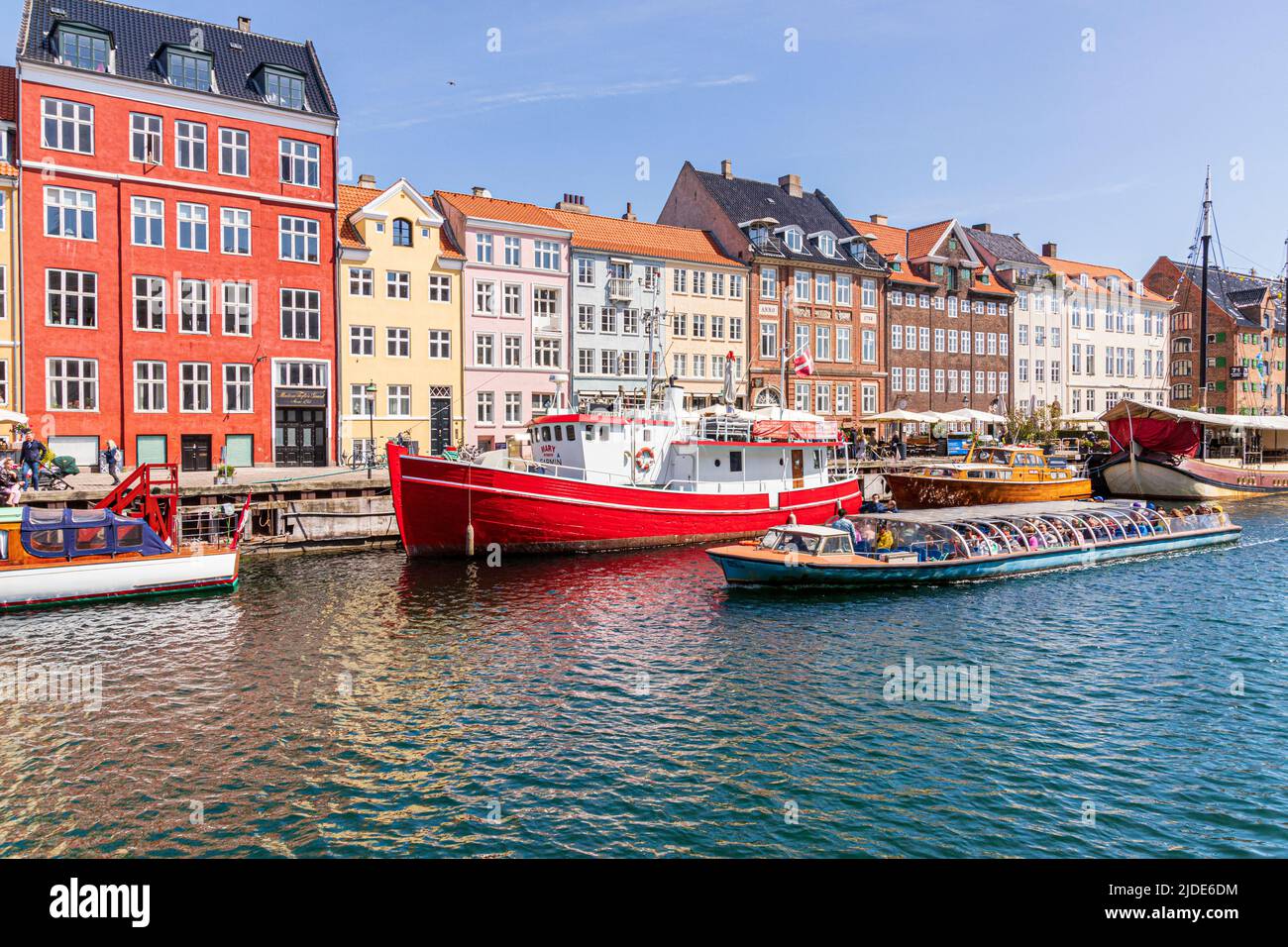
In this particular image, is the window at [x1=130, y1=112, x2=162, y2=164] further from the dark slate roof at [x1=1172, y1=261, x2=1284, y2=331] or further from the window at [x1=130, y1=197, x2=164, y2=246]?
the dark slate roof at [x1=1172, y1=261, x2=1284, y2=331]

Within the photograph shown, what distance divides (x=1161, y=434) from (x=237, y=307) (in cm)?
5059

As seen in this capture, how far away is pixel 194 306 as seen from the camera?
43.1 m

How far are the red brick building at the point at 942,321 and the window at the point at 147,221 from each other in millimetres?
46401

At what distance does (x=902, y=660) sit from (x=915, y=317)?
5545 cm

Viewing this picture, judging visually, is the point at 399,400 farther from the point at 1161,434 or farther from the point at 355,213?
the point at 1161,434

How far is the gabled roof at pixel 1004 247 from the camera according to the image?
261 feet

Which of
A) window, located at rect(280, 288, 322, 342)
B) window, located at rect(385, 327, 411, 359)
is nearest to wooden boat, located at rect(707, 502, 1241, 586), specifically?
window, located at rect(385, 327, 411, 359)

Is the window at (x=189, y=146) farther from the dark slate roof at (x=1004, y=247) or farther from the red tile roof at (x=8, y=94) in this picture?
the dark slate roof at (x=1004, y=247)

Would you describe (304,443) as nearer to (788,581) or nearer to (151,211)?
(151,211)

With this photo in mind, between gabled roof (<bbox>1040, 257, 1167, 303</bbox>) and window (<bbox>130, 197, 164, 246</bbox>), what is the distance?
69620 millimetres

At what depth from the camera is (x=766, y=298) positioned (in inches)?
2461

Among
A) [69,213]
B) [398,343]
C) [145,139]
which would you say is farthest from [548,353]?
[69,213]
